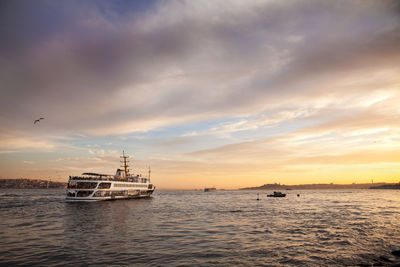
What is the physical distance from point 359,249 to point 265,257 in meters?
9.58

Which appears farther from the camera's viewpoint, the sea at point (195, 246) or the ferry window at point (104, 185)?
the ferry window at point (104, 185)

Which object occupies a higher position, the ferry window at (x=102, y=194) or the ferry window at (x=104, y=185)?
the ferry window at (x=104, y=185)

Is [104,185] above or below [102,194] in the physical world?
above

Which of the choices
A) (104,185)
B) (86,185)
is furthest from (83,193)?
(104,185)

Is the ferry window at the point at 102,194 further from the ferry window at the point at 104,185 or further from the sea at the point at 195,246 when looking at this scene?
the sea at the point at 195,246

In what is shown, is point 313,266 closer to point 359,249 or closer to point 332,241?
point 359,249

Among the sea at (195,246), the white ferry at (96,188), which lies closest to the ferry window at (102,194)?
the white ferry at (96,188)

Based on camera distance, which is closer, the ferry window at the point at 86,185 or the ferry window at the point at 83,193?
the ferry window at the point at 86,185

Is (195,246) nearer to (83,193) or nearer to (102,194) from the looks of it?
(102,194)

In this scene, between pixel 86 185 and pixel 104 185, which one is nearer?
pixel 86 185

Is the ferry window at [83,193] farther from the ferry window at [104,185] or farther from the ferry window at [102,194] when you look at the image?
the ferry window at [104,185]

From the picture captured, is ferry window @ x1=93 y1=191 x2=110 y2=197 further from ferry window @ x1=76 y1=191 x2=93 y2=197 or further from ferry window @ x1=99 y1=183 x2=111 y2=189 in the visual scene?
ferry window @ x1=76 y1=191 x2=93 y2=197

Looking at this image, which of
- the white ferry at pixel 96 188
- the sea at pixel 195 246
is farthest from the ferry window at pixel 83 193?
the sea at pixel 195 246

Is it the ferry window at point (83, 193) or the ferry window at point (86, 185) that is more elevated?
the ferry window at point (86, 185)
